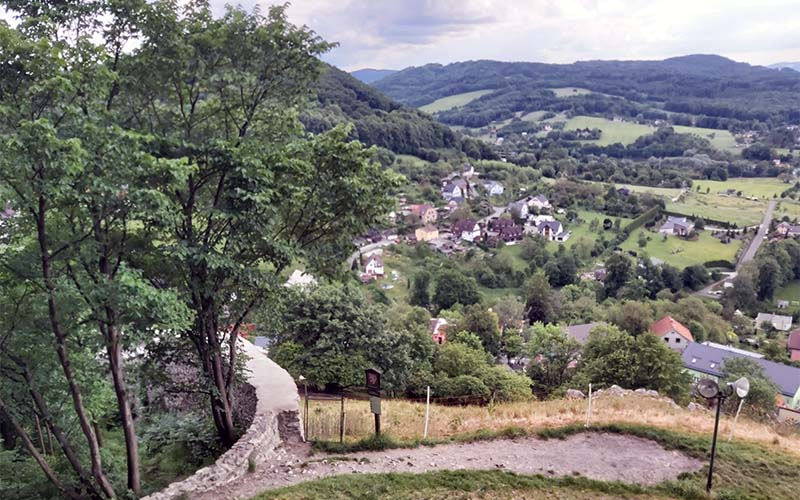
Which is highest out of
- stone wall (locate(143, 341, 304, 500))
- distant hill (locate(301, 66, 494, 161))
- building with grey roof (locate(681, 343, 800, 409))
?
distant hill (locate(301, 66, 494, 161))

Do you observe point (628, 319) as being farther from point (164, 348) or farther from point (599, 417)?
point (164, 348)

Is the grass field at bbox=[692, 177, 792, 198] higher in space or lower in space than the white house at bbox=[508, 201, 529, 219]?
higher

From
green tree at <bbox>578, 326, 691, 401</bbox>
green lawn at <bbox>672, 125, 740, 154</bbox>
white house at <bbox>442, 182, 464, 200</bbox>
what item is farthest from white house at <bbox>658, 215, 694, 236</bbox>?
green lawn at <bbox>672, 125, 740, 154</bbox>

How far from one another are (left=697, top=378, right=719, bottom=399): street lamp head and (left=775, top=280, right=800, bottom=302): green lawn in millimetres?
65809

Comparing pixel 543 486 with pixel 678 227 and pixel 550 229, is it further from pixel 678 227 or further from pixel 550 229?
pixel 678 227

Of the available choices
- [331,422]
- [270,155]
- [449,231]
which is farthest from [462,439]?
[449,231]

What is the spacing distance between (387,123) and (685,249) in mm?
60792

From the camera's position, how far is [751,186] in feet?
364

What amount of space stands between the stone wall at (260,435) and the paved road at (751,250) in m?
60.6

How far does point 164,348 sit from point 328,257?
3486 mm

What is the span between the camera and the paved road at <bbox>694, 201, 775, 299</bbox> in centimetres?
6366

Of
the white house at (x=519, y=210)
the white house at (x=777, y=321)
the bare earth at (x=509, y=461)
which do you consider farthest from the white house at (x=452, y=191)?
the bare earth at (x=509, y=461)

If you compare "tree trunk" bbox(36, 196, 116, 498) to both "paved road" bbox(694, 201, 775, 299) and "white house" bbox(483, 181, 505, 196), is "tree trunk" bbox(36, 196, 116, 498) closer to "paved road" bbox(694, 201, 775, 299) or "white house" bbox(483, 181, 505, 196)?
"paved road" bbox(694, 201, 775, 299)

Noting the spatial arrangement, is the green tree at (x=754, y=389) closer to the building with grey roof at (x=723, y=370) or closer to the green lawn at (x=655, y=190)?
the building with grey roof at (x=723, y=370)
